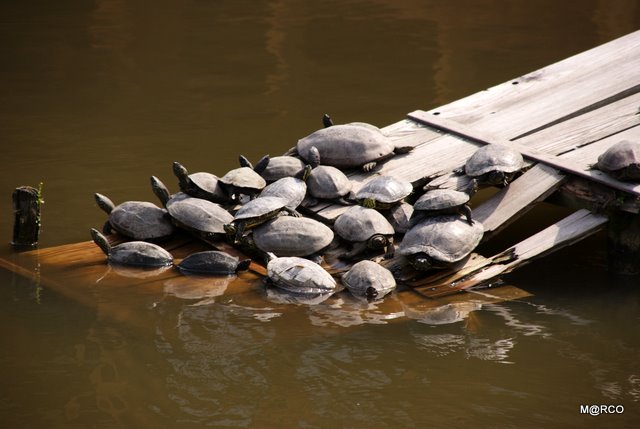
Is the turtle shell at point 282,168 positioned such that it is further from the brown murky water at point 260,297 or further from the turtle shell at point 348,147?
the brown murky water at point 260,297

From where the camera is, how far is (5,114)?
9258 mm

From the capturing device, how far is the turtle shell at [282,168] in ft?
20.9

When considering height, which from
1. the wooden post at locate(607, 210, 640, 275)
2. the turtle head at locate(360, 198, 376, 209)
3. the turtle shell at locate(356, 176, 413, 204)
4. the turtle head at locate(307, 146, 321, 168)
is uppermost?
the turtle head at locate(307, 146, 321, 168)

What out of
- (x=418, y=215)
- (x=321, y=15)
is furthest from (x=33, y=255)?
Answer: (x=321, y=15)

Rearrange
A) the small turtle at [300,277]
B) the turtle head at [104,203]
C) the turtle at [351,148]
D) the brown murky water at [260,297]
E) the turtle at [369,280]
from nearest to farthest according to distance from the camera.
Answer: the brown murky water at [260,297] → the turtle at [369,280] → the small turtle at [300,277] → the turtle head at [104,203] → the turtle at [351,148]

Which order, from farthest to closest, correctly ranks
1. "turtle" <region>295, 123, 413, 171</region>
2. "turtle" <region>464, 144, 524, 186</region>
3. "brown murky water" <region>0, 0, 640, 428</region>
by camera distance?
1. "turtle" <region>295, 123, 413, 171</region>
2. "turtle" <region>464, 144, 524, 186</region>
3. "brown murky water" <region>0, 0, 640, 428</region>

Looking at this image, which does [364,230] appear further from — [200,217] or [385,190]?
[200,217]

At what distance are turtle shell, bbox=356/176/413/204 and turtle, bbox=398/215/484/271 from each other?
313mm

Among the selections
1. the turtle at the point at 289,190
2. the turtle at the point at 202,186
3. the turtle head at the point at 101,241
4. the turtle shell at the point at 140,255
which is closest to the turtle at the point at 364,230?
the turtle at the point at 289,190

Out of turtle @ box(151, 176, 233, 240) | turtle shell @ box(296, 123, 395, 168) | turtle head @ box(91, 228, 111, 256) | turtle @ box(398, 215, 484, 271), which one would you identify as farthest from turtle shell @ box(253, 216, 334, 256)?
turtle head @ box(91, 228, 111, 256)

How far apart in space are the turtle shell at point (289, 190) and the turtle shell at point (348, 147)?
38 cm

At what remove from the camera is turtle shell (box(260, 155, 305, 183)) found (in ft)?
20.9

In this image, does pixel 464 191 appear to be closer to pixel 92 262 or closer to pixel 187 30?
pixel 92 262

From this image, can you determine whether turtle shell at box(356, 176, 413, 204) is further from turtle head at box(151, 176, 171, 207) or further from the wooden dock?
turtle head at box(151, 176, 171, 207)
